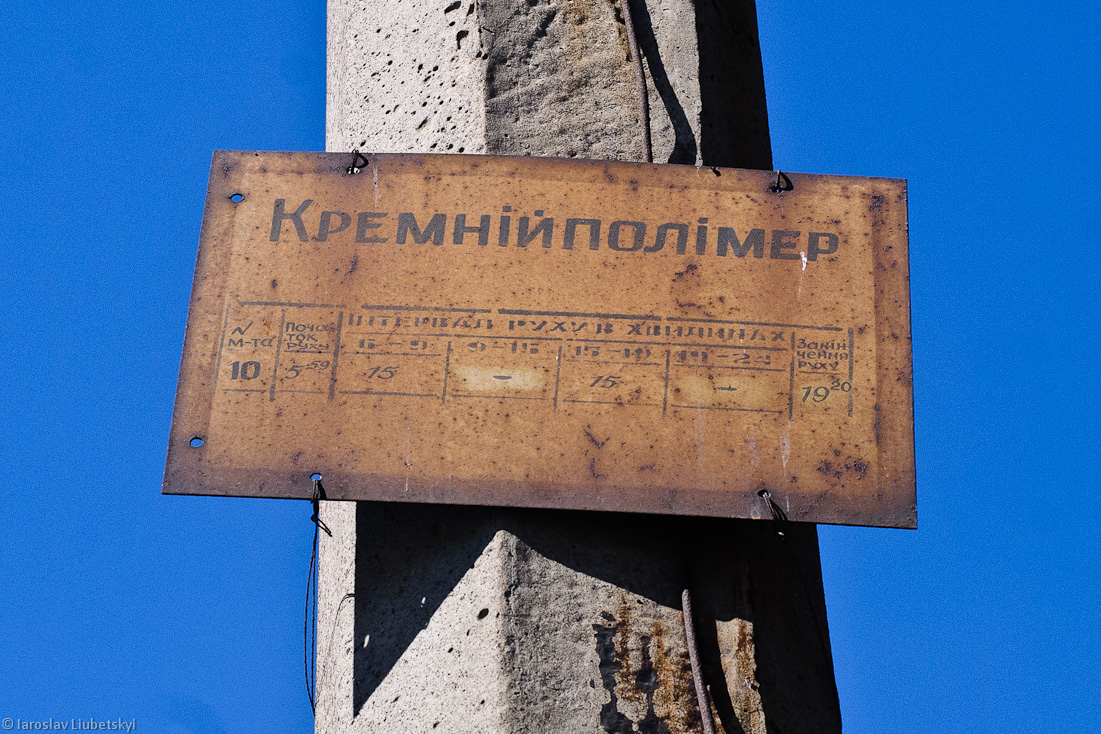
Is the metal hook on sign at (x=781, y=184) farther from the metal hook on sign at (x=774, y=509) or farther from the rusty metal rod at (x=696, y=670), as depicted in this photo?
the rusty metal rod at (x=696, y=670)

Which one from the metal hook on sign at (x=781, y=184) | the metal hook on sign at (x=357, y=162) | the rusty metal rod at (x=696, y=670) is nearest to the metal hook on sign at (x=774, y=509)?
the rusty metal rod at (x=696, y=670)

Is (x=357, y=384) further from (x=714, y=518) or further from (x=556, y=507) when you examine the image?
(x=714, y=518)

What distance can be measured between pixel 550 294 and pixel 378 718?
91 centimetres

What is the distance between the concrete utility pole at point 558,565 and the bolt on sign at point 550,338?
0.47 ft

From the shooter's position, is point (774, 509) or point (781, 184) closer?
point (774, 509)

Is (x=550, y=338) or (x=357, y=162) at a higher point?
(x=357, y=162)

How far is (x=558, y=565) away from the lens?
244cm

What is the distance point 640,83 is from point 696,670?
4.39 feet

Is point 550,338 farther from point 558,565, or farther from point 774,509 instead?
point 774,509

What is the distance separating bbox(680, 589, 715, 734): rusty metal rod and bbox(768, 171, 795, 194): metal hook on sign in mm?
885

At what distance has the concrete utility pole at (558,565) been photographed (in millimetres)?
2354

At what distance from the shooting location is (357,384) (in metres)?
2.52

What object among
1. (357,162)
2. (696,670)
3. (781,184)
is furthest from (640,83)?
(696,670)

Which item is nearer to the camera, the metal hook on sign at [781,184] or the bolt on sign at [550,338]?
the bolt on sign at [550,338]
